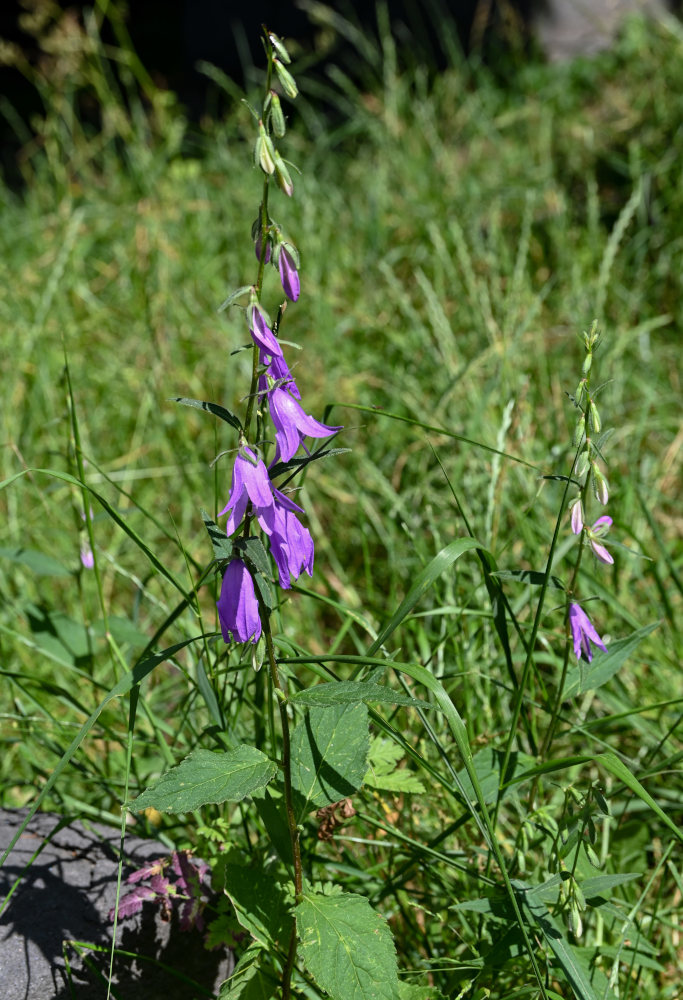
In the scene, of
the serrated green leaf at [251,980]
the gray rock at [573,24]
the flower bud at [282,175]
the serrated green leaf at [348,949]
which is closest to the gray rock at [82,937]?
the serrated green leaf at [251,980]

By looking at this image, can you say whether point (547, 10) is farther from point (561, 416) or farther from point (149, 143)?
point (561, 416)

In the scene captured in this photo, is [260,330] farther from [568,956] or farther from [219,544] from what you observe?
[568,956]

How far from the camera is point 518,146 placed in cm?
423

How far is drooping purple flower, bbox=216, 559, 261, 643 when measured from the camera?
1.09 metres

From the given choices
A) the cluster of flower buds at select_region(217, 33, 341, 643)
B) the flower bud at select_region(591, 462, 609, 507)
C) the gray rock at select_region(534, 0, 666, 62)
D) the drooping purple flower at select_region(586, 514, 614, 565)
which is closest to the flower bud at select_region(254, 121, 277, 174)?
the cluster of flower buds at select_region(217, 33, 341, 643)

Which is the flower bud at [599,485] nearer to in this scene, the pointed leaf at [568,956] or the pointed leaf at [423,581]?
the pointed leaf at [423,581]

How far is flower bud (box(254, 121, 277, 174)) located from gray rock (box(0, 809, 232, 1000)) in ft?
3.14

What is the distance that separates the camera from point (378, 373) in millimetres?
3061

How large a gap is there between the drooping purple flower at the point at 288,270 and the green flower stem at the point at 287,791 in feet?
1.29

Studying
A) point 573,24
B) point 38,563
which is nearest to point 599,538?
point 38,563

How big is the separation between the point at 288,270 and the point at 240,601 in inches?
15.7

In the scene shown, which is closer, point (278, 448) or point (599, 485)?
point (278, 448)

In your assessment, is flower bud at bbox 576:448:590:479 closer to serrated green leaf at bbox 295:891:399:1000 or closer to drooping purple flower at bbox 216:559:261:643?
drooping purple flower at bbox 216:559:261:643

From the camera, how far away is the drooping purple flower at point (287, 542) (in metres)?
1.12
